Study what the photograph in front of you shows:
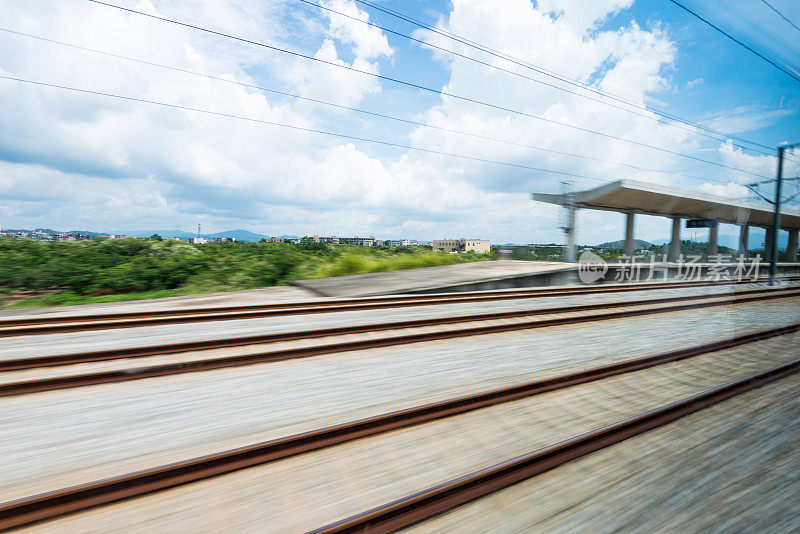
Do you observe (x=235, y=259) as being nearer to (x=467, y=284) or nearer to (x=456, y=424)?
(x=467, y=284)

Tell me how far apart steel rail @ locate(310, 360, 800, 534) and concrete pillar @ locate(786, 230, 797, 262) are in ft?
229

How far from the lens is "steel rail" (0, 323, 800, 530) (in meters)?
1.87

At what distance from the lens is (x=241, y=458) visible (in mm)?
2373

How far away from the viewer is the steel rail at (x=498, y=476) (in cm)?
180

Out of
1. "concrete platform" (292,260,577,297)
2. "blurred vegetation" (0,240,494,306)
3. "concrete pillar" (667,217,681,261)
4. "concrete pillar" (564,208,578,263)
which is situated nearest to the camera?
"blurred vegetation" (0,240,494,306)

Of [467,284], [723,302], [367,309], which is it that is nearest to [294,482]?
[367,309]

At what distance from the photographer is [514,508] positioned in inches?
78.7

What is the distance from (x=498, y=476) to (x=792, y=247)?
7399 cm

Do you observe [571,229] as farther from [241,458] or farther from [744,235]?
[744,235]

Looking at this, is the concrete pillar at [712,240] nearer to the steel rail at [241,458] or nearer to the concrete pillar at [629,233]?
the concrete pillar at [629,233]

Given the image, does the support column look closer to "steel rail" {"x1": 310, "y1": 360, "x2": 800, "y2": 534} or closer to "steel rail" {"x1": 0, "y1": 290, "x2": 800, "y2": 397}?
"steel rail" {"x1": 0, "y1": 290, "x2": 800, "y2": 397}

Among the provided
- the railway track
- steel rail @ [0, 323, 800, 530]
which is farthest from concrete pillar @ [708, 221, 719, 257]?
steel rail @ [0, 323, 800, 530]

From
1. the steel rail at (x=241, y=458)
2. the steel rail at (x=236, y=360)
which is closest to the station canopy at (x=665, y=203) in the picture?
the steel rail at (x=236, y=360)

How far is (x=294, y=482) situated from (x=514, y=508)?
1.28m
